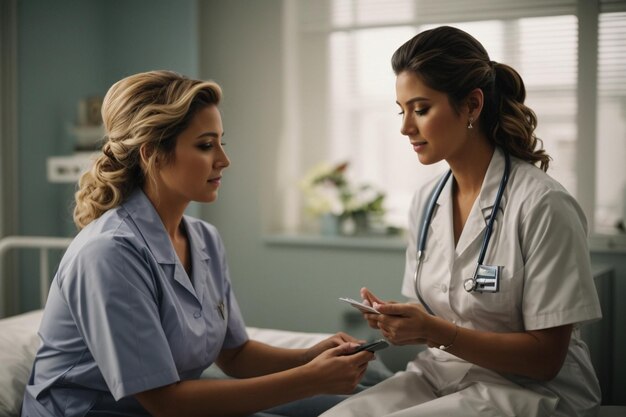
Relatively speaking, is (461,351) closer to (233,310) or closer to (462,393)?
(462,393)

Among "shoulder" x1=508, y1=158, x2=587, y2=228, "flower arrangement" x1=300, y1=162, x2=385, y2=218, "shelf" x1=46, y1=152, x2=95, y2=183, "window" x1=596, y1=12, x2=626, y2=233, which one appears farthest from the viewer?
"flower arrangement" x1=300, y1=162, x2=385, y2=218

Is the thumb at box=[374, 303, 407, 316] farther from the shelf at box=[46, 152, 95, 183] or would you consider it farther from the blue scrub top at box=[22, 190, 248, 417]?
the shelf at box=[46, 152, 95, 183]

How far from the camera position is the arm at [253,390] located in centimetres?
144

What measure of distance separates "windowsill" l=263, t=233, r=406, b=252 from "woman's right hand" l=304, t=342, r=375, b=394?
1.69m

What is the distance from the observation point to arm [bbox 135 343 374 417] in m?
1.44

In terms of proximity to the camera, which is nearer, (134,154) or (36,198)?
(134,154)

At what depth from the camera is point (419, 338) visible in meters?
1.50

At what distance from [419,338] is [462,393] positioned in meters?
0.16

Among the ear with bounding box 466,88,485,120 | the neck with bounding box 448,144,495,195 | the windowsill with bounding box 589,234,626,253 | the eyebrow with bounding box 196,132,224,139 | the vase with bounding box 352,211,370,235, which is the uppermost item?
the ear with bounding box 466,88,485,120

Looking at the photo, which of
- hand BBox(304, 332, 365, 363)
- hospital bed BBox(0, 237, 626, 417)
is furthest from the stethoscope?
hospital bed BBox(0, 237, 626, 417)

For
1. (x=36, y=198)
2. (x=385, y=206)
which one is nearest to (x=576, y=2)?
(x=385, y=206)

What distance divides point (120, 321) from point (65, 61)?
257 cm

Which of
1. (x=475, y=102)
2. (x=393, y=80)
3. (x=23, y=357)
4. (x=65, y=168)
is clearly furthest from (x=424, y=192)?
(x=65, y=168)

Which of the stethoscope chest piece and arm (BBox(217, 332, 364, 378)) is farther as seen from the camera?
arm (BBox(217, 332, 364, 378))
